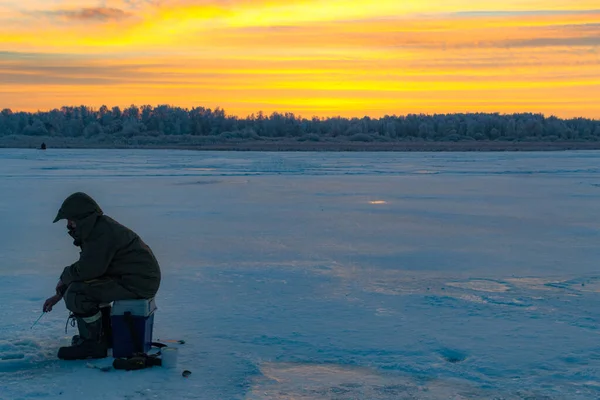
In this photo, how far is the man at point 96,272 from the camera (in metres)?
4.58

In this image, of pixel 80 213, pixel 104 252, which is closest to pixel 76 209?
pixel 80 213

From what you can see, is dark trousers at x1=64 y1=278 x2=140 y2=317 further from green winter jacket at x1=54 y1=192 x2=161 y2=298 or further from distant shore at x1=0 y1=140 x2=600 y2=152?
distant shore at x1=0 y1=140 x2=600 y2=152

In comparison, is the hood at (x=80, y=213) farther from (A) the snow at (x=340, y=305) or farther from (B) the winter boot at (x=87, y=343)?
(A) the snow at (x=340, y=305)

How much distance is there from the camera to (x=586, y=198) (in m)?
17.0

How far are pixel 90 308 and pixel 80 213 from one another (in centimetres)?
66

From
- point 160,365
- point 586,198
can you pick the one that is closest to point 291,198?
point 586,198

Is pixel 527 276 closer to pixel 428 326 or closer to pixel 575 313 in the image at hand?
pixel 575 313

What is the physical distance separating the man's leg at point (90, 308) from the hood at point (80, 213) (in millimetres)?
343

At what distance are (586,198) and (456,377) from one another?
44.6 ft

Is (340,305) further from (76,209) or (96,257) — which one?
(76,209)

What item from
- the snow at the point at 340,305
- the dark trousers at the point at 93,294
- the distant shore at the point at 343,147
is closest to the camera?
the snow at the point at 340,305

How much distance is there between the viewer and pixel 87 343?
485 cm

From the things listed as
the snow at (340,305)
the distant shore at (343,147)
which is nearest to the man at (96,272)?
the snow at (340,305)

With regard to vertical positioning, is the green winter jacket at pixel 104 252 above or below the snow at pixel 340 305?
above
